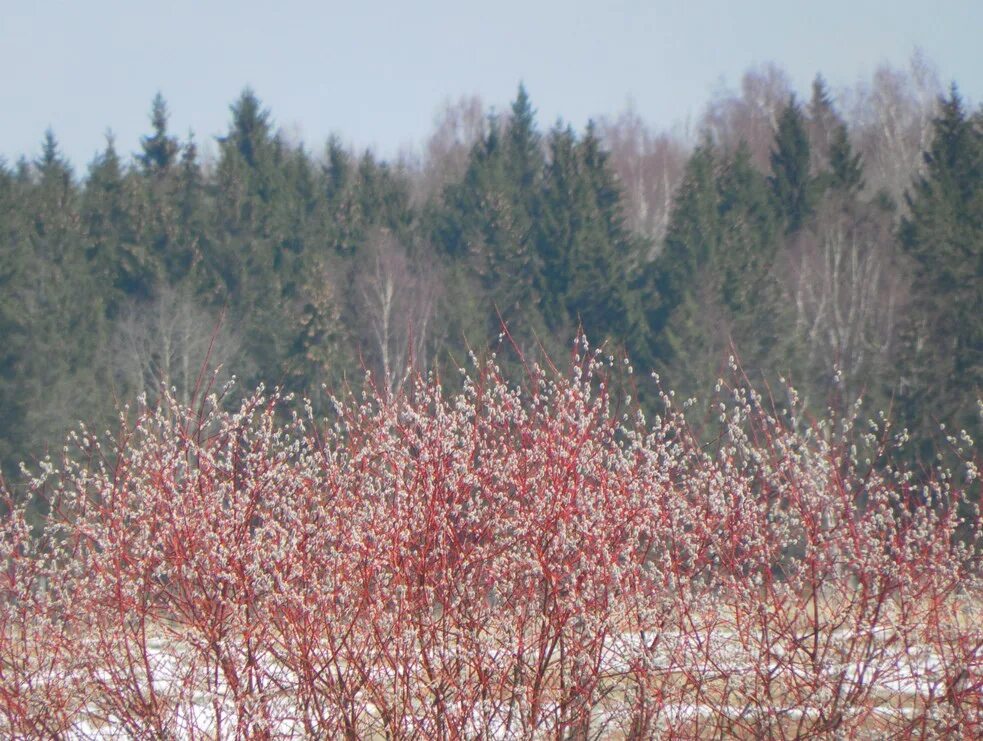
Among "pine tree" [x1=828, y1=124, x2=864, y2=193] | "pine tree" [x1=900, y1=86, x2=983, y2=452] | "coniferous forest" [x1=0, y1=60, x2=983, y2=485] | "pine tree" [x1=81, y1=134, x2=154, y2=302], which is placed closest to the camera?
"pine tree" [x1=900, y1=86, x2=983, y2=452]

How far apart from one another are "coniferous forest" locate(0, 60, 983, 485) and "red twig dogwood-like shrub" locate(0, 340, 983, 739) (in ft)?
58.9

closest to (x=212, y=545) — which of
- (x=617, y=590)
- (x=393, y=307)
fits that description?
(x=617, y=590)

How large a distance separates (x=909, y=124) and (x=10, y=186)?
31721mm

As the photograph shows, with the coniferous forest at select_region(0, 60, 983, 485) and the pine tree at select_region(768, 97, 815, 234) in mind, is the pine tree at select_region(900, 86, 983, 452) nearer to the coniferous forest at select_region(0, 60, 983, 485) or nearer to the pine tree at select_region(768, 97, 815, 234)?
the coniferous forest at select_region(0, 60, 983, 485)

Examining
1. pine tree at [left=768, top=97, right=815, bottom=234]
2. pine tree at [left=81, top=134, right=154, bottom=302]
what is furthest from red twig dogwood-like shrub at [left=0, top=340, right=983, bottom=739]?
pine tree at [left=768, top=97, right=815, bottom=234]

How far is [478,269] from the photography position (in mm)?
32312

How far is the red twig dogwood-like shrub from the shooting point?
4562 millimetres

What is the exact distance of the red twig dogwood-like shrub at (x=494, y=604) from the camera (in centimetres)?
456

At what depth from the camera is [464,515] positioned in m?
4.84

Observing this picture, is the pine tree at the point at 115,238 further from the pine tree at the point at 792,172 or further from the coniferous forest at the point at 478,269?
the pine tree at the point at 792,172

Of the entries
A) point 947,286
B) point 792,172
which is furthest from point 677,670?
point 792,172

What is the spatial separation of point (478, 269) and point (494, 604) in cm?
2779

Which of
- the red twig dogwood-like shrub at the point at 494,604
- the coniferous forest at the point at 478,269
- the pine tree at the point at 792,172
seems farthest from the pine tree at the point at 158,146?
the red twig dogwood-like shrub at the point at 494,604

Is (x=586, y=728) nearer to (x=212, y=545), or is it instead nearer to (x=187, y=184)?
(x=212, y=545)
